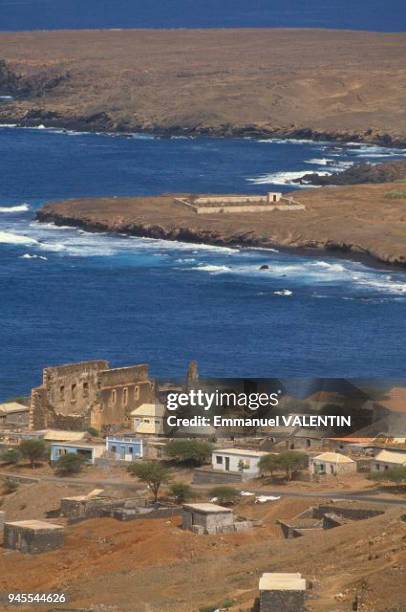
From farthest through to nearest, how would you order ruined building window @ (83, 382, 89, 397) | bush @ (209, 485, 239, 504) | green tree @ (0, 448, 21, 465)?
ruined building window @ (83, 382, 89, 397) → green tree @ (0, 448, 21, 465) → bush @ (209, 485, 239, 504)

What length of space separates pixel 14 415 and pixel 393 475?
13.4 m

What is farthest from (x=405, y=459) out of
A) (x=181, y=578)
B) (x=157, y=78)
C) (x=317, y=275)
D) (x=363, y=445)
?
(x=157, y=78)

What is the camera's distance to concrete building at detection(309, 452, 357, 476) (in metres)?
47.1

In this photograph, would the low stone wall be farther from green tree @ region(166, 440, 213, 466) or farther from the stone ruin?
the stone ruin

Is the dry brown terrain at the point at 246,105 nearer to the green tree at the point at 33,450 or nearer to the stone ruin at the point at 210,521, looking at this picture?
the green tree at the point at 33,450

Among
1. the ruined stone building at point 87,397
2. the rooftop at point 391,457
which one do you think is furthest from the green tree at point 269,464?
the ruined stone building at point 87,397

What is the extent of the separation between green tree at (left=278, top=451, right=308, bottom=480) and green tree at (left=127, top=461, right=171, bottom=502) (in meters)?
2.24

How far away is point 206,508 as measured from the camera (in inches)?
1622

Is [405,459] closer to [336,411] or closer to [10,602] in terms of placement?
[336,411]

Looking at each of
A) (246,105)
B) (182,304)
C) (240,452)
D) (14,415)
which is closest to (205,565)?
(240,452)

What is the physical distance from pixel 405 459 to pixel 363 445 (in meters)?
2.65

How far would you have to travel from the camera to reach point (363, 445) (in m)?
49.4

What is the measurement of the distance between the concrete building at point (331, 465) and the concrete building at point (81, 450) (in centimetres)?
→ 474

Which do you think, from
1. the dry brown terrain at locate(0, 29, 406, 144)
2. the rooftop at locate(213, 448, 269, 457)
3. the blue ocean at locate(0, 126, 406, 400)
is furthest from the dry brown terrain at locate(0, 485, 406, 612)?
the dry brown terrain at locate(0, 29, 406, 144)
